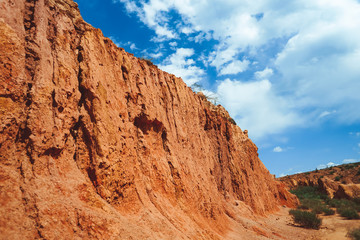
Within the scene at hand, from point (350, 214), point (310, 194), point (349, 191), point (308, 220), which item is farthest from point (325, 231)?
point (310, 194)

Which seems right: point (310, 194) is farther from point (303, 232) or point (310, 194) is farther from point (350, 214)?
point (303, 232)

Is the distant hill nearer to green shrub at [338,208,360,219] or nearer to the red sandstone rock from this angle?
the red sandstone rock

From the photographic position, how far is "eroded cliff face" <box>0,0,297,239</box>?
5172mm

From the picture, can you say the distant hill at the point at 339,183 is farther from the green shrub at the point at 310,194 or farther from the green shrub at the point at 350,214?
the green shrub at the point at 350,214

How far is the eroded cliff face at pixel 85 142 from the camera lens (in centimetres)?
517

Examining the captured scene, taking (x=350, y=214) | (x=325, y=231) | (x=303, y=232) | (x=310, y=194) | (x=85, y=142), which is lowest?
(x=325, y=231)

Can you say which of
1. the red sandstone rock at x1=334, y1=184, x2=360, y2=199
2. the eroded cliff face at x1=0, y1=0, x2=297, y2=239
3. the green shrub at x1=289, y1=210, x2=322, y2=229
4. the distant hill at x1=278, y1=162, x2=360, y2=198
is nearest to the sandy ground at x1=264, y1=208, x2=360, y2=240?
the green shrub at x1=289, y1=210, x2=322, y2=229

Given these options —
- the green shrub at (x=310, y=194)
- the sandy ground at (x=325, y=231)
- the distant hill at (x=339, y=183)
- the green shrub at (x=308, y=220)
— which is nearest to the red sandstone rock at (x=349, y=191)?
the distant hill at (x=339, y=183)

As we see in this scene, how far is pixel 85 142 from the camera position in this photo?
716 centimetres

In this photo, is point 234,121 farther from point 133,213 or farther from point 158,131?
point 133,213

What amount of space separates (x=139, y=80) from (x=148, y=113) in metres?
1.74

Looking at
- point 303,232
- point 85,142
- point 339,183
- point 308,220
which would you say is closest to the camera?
point 85,142

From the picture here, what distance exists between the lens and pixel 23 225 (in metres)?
4.40

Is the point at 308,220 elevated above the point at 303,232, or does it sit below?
above
